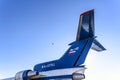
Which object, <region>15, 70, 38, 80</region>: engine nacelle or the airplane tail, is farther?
<region>15, 70, 38, 80</region>: engine nacelle

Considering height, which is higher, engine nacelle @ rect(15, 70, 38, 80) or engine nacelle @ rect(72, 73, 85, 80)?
engine nacelle @ rect(15, 70, 38, 80)

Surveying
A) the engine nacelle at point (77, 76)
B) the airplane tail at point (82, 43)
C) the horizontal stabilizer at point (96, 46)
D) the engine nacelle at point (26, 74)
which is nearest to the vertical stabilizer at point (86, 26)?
the airplane tail at point (82, 43)

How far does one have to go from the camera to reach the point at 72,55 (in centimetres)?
1362

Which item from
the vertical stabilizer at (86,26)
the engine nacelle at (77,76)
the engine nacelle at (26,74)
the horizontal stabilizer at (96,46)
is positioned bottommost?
the engine nacelle at (77,76)

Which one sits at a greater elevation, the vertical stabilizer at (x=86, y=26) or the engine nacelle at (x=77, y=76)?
the vertical stabilizer at (x=86, y=26)

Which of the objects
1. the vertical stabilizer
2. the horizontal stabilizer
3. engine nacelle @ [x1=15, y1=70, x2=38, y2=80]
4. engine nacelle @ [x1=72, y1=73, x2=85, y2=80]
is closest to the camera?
engine nacelle @ [x1=72, y1=73, x2=85, y2=80]

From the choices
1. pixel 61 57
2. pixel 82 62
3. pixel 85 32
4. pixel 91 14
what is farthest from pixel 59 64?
pixel 91 14

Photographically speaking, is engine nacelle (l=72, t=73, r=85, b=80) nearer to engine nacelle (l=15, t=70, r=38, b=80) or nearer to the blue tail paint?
the blue tail paint

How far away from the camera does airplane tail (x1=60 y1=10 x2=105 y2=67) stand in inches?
519

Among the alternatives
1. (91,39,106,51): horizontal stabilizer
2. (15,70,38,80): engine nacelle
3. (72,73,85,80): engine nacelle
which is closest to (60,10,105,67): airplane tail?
(91,39,106,51): horizontal stabilizer

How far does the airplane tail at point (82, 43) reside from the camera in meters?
13.2

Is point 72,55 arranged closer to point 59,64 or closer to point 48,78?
point 59,64

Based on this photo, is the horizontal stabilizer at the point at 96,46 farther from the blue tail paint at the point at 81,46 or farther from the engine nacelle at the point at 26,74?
the engine nacelle at the point at 26,74

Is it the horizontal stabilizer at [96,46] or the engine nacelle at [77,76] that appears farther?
the horizontal stabilizer at [96,46]
